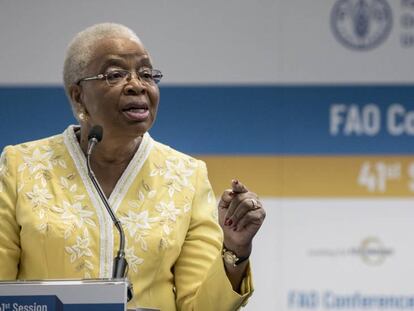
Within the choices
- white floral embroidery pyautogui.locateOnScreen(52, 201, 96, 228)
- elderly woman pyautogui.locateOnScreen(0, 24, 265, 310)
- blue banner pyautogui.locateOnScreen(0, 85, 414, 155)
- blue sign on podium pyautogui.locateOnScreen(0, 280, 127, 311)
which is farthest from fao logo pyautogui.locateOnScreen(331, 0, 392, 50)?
blue sign on podium pyautogui.locateOnScreen(0, 280, 127, 311)

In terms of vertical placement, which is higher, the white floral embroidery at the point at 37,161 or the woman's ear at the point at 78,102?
the woman's ear at the point at 78,102

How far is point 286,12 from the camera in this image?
470 centimetres

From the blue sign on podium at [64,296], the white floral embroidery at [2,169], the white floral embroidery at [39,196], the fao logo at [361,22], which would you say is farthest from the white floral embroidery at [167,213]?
the fao logo at [361,22]

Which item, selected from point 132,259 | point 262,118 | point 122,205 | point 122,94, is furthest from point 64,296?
point 262,118

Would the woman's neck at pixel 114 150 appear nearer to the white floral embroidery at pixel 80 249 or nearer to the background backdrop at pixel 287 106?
the white floral embroidery at pixel 80 249

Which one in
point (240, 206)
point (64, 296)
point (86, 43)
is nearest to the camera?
point (64, 296)

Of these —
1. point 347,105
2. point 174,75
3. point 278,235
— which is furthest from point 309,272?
point 174,75

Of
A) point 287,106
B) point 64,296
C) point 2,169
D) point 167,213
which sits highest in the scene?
point 287,106

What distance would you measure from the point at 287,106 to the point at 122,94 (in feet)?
7.08

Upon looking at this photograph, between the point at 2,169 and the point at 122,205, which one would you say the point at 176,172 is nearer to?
the point at 122,205

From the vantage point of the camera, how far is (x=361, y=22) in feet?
15.6

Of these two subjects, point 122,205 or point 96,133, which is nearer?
point 96,133

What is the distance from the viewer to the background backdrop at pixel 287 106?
4637mm

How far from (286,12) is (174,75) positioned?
0.56 m
